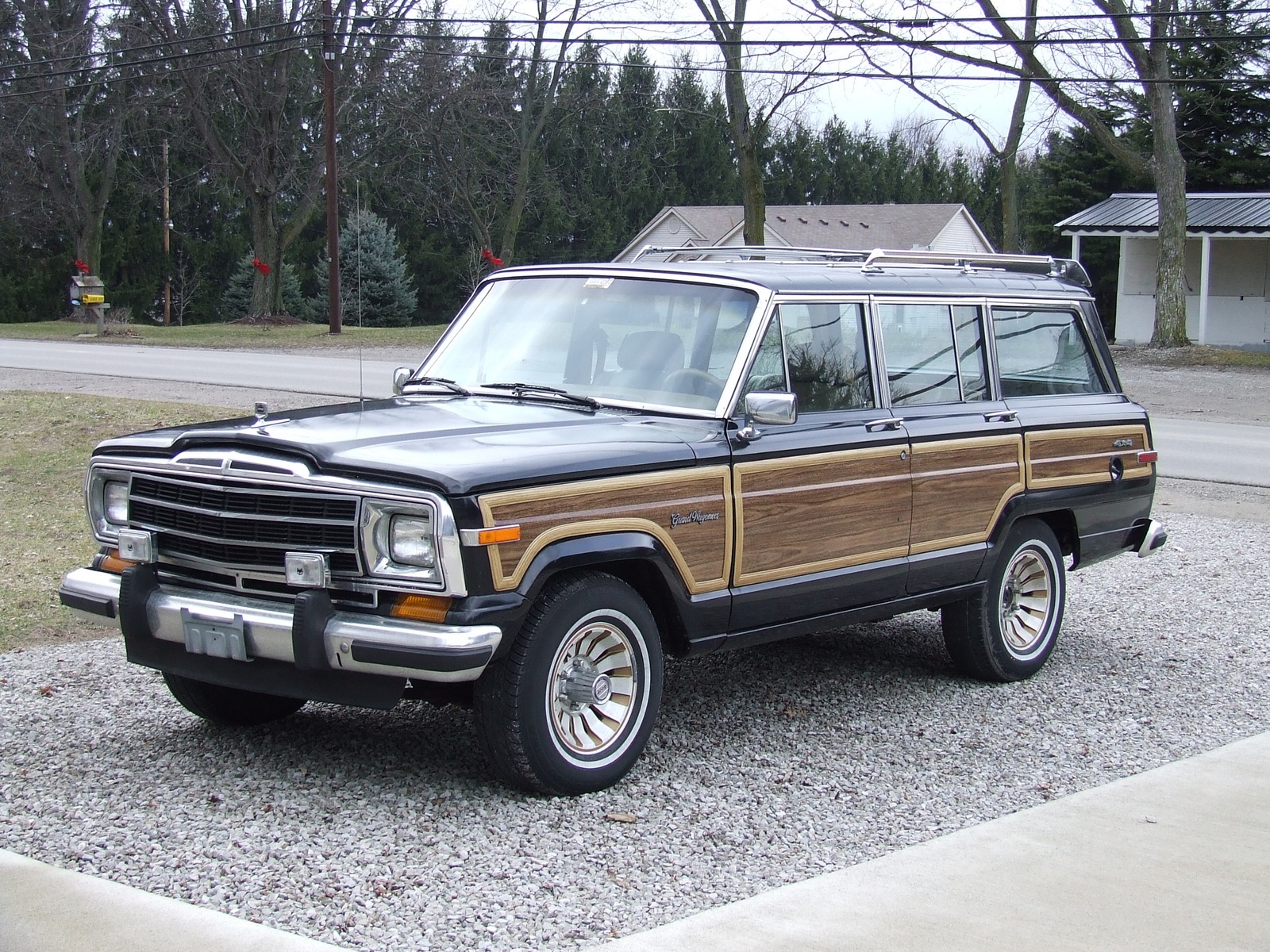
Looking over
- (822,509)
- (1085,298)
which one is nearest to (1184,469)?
(1085,298)

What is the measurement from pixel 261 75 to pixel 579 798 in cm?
3983

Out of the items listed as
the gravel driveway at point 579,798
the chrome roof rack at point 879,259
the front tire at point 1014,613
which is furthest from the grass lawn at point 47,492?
the front tire at point 1014,613

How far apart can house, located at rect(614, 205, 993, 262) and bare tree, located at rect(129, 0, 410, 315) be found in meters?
19.5

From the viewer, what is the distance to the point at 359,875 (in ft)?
14.6

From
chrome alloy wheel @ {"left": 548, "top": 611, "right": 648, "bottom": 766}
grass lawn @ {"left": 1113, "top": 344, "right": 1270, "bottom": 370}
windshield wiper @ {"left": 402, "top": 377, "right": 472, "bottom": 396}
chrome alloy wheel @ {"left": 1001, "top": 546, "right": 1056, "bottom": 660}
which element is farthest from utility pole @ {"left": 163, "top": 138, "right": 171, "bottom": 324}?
chrome alloy wheel @ {"left": 548, "top": 611, "right": 648, "bottom": 766}

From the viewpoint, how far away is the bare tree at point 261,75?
4047 cm

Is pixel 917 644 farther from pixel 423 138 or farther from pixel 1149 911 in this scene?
pixel 423 138

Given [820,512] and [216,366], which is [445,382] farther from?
[216,366]

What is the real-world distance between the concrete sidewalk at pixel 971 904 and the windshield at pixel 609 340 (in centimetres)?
213

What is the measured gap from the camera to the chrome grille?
490 centimetres

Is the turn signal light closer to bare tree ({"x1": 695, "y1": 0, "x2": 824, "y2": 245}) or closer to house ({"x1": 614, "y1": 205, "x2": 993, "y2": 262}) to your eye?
bare tree ({"x1": 695, "y1": 0, "x2": 824, "y2": 245})

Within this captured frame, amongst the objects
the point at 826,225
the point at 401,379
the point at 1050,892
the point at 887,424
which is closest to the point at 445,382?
the point at 401,379

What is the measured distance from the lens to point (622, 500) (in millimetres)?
5207

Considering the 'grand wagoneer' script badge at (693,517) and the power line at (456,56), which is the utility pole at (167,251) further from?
the 'grand wagoneer' script badge at (693,517)
